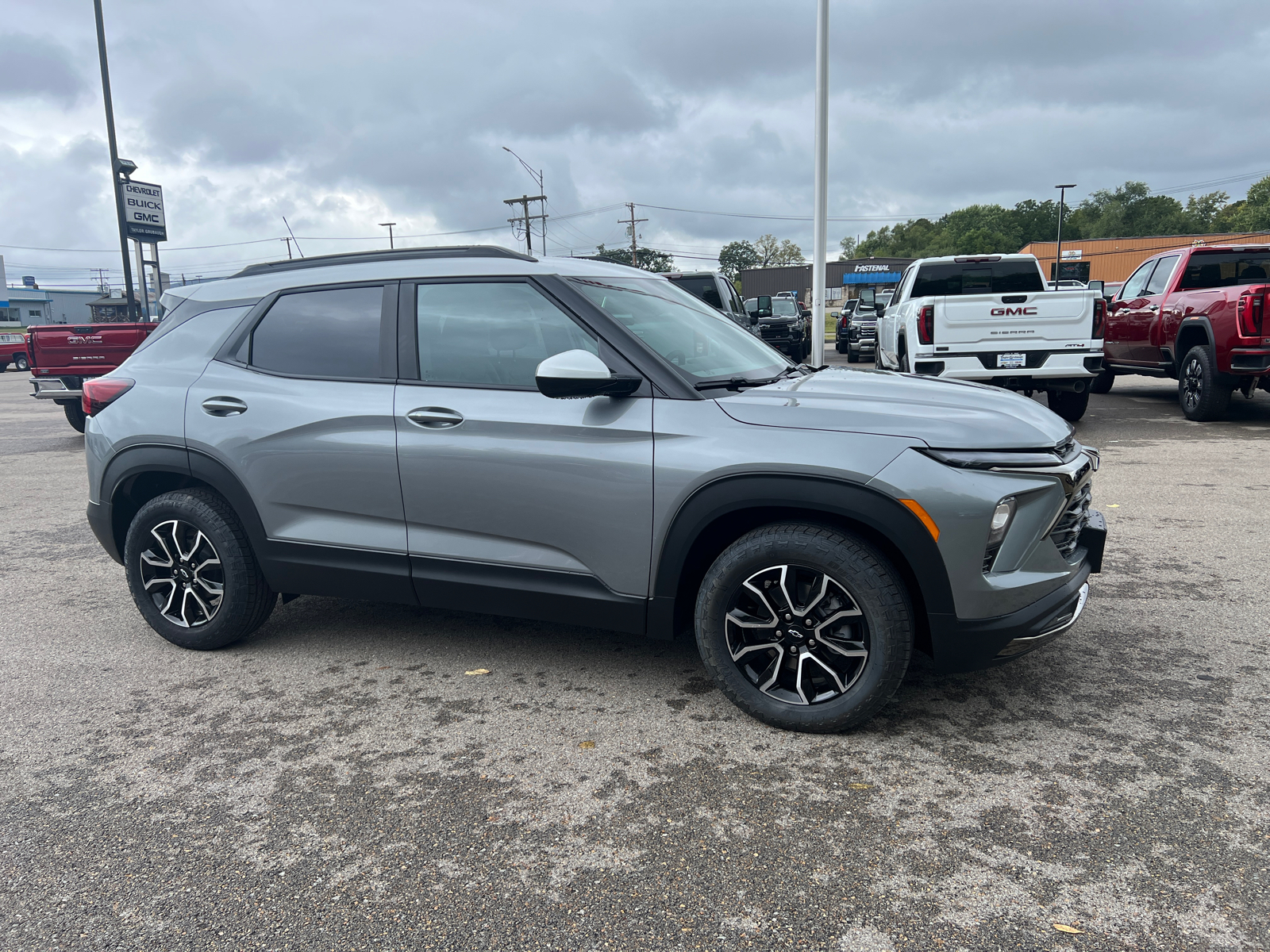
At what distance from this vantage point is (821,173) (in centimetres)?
1397

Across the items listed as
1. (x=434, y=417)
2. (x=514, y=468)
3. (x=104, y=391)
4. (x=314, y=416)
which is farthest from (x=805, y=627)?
(x=104, y=391)

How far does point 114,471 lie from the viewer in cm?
419

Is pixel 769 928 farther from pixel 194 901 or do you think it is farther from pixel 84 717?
pixel 84 717

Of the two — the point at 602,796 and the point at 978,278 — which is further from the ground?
the point at 978,278

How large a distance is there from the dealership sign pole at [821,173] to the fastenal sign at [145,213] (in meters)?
17.9

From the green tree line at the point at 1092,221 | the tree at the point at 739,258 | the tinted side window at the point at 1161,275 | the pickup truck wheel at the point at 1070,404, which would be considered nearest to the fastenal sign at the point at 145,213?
the pickup truck wheel at the point at 1070,404

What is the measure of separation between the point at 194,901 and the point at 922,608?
2.39m

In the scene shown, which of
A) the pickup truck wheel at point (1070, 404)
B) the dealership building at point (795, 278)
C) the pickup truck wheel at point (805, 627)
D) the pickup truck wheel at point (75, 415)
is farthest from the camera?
the dealership building at point (795, 278)

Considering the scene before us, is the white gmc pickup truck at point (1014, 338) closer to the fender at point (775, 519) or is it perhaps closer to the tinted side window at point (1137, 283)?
the tinted side window at point (1137, 283)

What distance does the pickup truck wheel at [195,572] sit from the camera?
13.1 ft

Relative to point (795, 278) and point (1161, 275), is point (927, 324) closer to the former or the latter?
point (1161, 275)

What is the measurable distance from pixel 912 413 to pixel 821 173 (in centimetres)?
1202

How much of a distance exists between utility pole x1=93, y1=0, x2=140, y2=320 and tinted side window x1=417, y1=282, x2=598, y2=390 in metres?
19.9

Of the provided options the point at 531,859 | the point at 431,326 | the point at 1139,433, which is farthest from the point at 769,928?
the point at 1139,433
